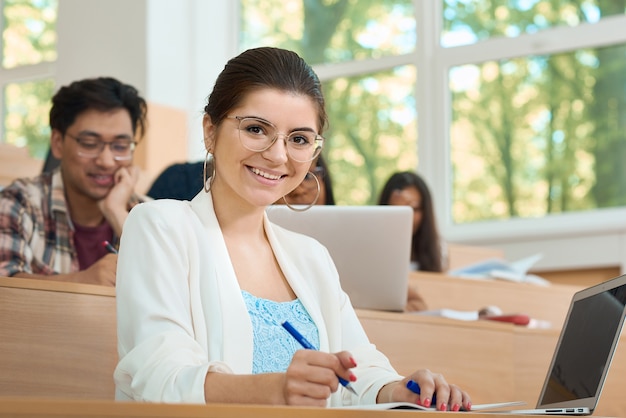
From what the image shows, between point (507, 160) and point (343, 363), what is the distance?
13.5ft

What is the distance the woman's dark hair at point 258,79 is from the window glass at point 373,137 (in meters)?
3.79

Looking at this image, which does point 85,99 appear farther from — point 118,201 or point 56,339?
point 56,339

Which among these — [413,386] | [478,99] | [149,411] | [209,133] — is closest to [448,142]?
[478,99]

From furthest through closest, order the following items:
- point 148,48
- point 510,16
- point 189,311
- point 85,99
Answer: point 148,48
point 510,16
point 85,99
point 189,311

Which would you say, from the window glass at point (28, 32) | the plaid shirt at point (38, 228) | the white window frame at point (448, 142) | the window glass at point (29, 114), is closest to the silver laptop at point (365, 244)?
the plaid shirt at point (38, 228)

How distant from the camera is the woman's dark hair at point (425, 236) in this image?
157 inches

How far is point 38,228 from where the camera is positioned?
265cm

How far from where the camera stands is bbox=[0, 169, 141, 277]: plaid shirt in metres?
2.56

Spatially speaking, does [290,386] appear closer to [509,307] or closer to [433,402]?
[433,402]

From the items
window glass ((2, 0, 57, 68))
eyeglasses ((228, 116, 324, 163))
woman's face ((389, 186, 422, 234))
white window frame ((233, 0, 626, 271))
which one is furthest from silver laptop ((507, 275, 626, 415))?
window glass ((2, 0, 57, 68))

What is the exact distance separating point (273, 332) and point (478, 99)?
12.7 feet

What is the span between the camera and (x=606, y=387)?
2576 millimetres

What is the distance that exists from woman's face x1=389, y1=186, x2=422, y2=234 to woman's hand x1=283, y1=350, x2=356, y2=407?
2.94 metres

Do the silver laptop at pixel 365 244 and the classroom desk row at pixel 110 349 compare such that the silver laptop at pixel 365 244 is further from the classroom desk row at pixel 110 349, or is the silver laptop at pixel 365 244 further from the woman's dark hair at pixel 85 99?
the woman's dark hair at pixel 85 99
